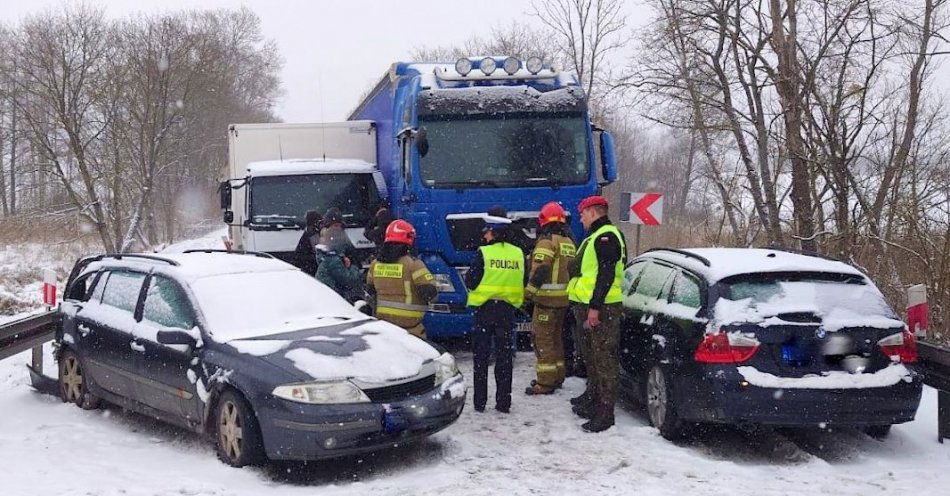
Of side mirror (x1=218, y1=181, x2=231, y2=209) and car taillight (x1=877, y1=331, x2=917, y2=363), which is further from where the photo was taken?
side mirror (x1=218, y1=181, x2=231, y2=209)

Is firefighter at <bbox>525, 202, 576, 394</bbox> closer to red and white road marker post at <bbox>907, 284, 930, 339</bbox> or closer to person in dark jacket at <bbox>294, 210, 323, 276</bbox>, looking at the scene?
red and white road marker post at <bbox>907, 284, 930, 339</bbox>

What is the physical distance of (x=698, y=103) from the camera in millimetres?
17266

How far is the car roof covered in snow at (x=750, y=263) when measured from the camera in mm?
6453

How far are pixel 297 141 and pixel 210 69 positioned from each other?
99.6 ft

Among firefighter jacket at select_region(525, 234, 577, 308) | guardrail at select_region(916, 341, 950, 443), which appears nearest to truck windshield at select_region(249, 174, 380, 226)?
firefighter jacket at select_region(525, 234, 577, 308)

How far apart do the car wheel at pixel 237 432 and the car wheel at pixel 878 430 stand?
455 centimetres

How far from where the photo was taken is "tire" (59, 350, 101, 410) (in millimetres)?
7793

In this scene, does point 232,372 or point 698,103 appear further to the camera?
point 698,103

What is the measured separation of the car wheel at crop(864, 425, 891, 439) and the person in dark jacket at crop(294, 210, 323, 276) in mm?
6461

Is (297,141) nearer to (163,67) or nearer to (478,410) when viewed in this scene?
(478,410)

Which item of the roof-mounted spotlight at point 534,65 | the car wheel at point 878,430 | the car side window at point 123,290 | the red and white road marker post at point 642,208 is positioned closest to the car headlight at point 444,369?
the car side window at point 123,290

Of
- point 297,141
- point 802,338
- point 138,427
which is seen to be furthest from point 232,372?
point 297,141

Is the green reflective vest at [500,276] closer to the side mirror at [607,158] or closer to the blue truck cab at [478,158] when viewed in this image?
the blue truck cab at [478,158]

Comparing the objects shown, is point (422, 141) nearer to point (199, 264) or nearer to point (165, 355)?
point (199, 264)
